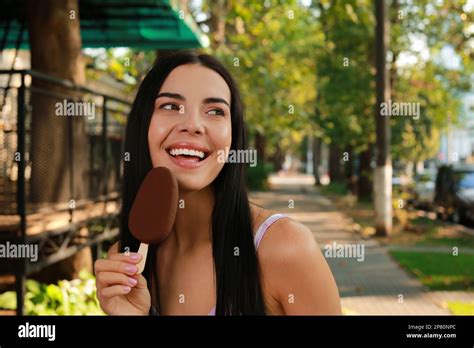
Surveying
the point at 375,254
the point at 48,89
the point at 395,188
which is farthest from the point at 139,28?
the point at 395,188

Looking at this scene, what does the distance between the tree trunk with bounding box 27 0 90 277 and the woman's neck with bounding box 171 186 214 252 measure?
461 centimetres

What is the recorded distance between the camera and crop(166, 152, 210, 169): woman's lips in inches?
68.8

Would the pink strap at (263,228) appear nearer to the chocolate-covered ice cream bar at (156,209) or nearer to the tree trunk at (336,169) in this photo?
the chocolate-covered ice cream bar at (156,209)

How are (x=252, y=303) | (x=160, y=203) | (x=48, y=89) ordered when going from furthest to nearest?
(x=48, y=89) → (x=252, y=303) → (x=160, y=203)

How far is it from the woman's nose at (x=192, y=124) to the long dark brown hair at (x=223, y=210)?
9 cm

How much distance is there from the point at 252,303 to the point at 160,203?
1.28ft

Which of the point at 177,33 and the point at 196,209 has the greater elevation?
the point at 177,33

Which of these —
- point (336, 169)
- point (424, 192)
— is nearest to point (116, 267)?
point (424, 192)

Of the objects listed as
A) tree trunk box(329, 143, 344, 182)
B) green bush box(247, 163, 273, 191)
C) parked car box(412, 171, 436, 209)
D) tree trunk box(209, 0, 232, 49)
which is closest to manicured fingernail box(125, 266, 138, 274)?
tree trunk box(209, 0, 232, 49)

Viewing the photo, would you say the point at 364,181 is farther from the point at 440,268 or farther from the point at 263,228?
the point at 263,228

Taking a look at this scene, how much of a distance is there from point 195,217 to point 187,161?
0.67 ft

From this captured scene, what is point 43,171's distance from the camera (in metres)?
6.34

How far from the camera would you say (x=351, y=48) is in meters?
20.4
